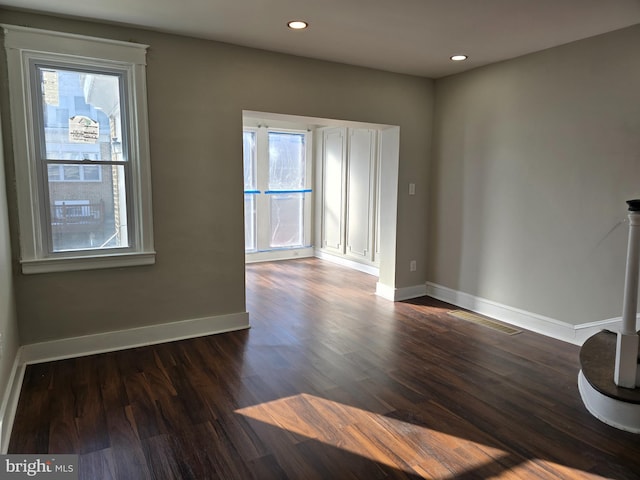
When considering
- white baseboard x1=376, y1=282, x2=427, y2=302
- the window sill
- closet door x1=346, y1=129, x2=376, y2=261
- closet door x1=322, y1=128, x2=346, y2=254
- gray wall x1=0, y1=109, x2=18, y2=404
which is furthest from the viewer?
closet door x1=322, y1=128, x2=346, y2=254

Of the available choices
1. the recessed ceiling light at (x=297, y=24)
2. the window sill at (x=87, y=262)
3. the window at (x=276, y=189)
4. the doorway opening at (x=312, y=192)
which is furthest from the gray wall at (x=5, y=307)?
the window at (x=276, y=189)

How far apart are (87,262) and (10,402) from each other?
43.8 inches

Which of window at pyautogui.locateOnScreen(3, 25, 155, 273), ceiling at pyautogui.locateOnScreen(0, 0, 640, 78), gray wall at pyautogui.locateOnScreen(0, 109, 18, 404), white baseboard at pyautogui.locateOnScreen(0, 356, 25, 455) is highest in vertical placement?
ceiling at pyautogui.locateOnScreen(0, 0, 640, 78)

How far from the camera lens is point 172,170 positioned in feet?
11.5

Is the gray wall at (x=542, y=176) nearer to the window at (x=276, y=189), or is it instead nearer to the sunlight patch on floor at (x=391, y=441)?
the sunlight patch on floor at (x=391, y=441)

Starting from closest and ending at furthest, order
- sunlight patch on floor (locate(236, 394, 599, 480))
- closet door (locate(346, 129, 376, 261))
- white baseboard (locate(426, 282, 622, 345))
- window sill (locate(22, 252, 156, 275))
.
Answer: sunlight patch on floor (locate(236, 394, 599, 480))
window sill (locate(22, 252, 156, 275))
white baseboard (locate(426, 282, 622, 345))
closet door (locate(346, 129, 376, 261))

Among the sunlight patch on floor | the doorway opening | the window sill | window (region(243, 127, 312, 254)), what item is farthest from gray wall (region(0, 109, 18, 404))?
window (region(243, 127, 312, 254))

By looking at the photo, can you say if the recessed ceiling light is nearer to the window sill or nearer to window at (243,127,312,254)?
the window sill

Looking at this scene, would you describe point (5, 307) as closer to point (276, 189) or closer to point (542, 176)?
point (542, 176)

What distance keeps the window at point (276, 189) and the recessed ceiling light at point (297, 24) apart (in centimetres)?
368

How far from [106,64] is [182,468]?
2.83 meters

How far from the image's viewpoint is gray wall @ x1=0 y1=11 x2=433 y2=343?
3.24 meters

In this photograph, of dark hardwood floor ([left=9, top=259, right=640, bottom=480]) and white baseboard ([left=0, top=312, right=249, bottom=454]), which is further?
white baseboard ([left=0, top=312, right=249, bottom=454])

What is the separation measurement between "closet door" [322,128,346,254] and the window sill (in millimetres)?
3906
